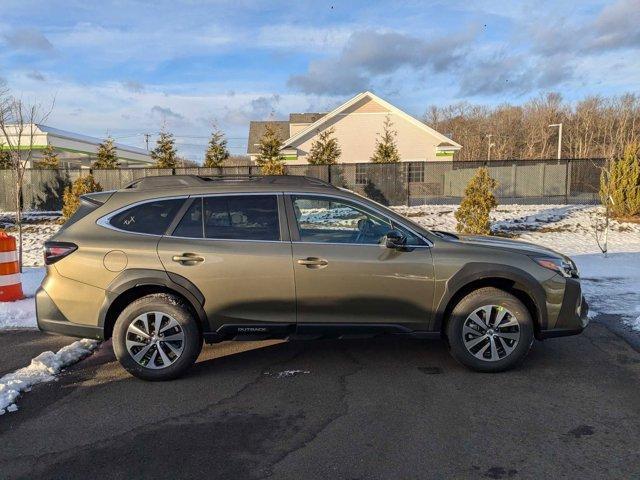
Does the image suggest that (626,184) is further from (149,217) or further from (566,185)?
(149,217)

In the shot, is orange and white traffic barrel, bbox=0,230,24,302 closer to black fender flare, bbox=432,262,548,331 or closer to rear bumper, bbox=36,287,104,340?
rear bumper, bbox=36,287,104,340

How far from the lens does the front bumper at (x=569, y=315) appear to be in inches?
178

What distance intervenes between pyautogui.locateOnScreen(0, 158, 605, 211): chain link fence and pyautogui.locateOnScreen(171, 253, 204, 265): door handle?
15.9 m

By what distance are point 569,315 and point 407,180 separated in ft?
54.8

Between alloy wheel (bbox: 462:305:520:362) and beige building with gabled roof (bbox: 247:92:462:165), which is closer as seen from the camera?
alloy wheel (bbox: 462:305:520:362)

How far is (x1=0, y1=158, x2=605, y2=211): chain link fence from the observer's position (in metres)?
20.9

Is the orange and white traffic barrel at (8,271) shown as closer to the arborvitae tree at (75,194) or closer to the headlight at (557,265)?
the headlight at (557,265)

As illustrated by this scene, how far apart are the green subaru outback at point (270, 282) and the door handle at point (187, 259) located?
0.04 feet

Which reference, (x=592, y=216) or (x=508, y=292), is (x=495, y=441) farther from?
(x=592, y=216)

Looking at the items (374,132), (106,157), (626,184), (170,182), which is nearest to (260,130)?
(374,132)

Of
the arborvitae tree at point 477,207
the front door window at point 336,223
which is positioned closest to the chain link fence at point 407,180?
the arborvitae tree at point 477,207

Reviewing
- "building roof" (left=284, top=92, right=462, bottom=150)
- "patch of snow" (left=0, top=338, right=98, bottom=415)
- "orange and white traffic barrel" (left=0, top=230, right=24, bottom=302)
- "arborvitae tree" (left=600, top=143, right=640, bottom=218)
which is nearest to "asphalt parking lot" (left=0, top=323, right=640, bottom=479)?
"patch of snow" (left=0, top=338, right=98, bottom=415)

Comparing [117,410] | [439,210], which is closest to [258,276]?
[117,410]

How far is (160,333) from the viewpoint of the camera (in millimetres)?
4402
